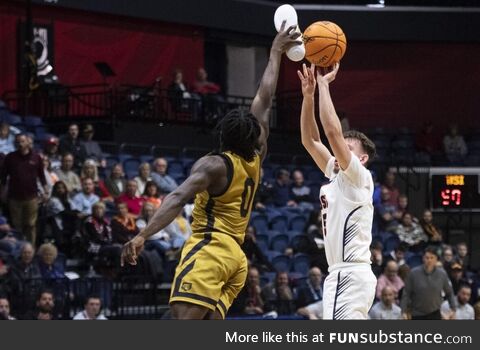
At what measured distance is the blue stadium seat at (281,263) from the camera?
16.5 metres

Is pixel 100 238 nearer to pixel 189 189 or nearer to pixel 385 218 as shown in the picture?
pixel 385 218

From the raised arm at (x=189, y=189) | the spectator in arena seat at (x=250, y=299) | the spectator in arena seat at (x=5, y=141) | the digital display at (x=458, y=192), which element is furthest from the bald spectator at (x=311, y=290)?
the raised arm at (x=189, y=189)

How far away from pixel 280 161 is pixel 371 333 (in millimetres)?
16180

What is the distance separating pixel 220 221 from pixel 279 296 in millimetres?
7642

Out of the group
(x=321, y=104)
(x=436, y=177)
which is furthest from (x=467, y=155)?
(x=321, y=104)

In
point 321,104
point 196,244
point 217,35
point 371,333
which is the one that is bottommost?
point 371,333

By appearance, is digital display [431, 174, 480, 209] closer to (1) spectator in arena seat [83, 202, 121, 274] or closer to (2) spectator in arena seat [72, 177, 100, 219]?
(2) spectator in arena seat [72, 177, 100, 219]

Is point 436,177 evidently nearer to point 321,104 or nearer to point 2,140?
point 2,140

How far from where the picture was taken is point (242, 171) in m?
7.45

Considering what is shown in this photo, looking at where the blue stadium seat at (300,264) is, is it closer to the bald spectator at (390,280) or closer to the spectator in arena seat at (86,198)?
the bald spectator at (390,280)

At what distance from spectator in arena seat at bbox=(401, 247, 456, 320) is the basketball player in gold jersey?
7917mm

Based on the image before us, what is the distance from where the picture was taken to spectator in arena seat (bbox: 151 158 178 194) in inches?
677

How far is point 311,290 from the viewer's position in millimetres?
15164

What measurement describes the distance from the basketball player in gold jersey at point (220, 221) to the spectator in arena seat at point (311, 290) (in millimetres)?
7405
